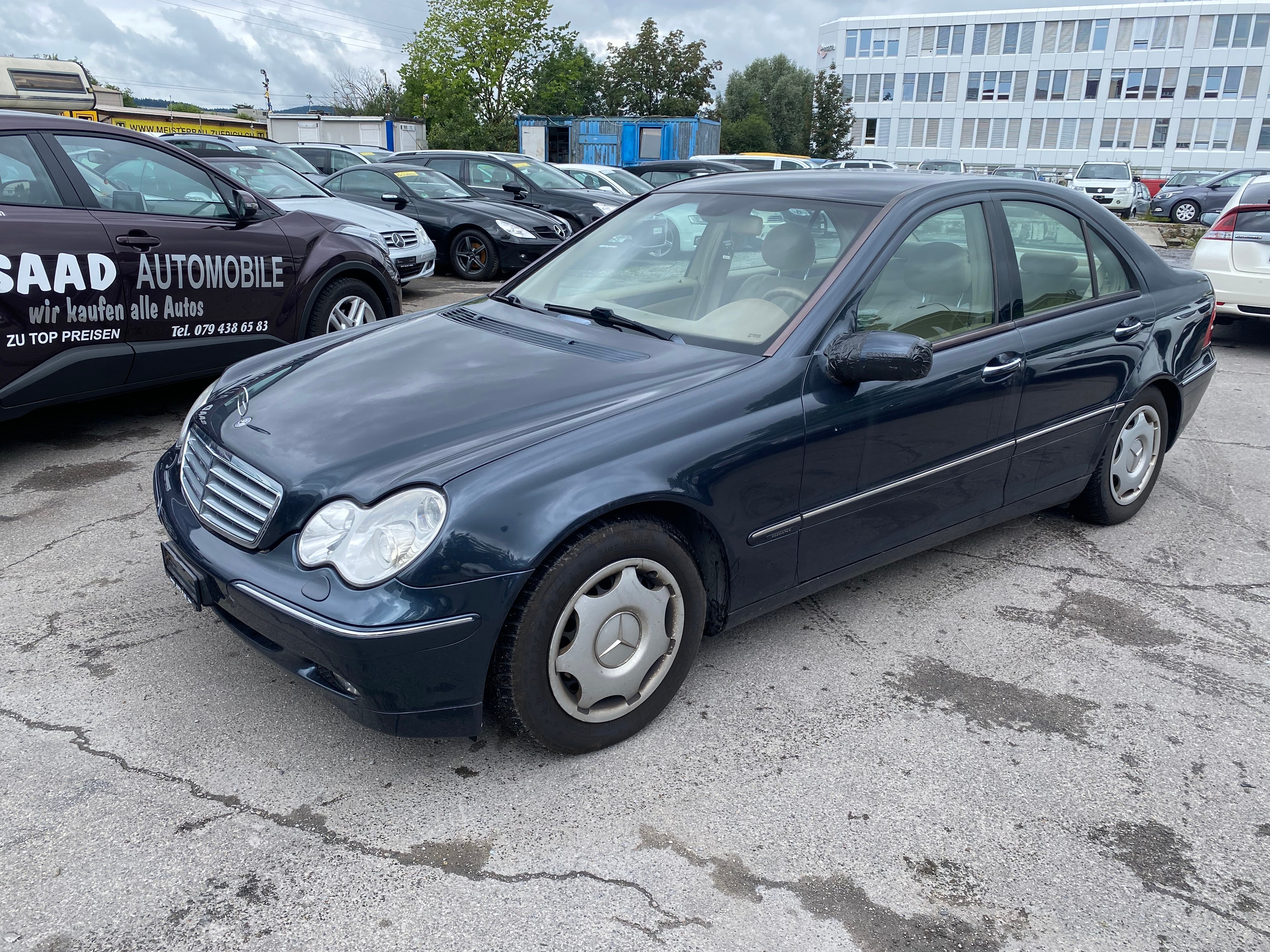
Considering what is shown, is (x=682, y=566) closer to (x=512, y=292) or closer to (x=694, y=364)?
(x=694, y=364)

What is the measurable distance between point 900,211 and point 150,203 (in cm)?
401

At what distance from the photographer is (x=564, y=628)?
8.20 ft

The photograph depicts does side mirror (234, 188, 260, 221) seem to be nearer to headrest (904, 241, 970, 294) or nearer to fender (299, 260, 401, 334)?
fender (299, 260, 401, 334)

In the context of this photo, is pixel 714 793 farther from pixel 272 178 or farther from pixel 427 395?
pixel 272 178

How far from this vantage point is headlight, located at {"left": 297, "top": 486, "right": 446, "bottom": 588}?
230cm

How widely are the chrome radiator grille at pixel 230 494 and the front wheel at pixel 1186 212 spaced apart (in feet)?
97.8

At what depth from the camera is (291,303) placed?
5.88 m

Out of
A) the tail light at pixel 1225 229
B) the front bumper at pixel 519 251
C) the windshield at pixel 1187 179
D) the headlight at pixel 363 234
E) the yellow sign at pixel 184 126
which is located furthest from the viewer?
the windshield at pixel 1187 179

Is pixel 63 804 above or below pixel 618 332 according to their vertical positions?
below

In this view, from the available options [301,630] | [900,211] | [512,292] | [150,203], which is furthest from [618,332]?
[150,203]

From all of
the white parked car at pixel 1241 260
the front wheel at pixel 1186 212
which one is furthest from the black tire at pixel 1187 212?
the white parked car at pixel 1241 260

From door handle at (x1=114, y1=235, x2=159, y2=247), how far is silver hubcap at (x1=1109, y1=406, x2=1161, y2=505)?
480cm

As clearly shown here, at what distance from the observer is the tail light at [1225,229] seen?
836 centimetres

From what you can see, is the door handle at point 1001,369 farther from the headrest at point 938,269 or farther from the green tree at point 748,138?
the green tree at point 748,138
